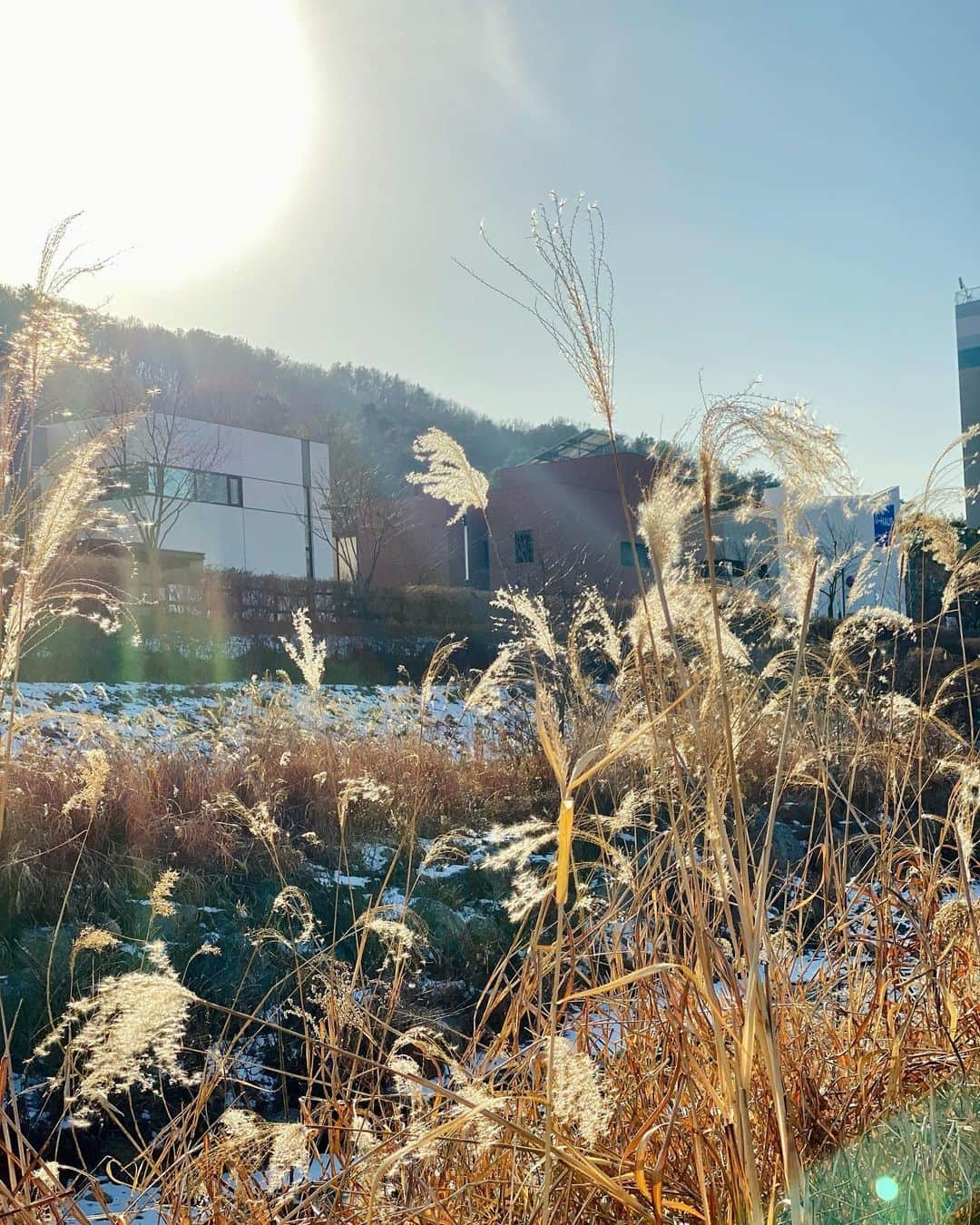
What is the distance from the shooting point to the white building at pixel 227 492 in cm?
2292

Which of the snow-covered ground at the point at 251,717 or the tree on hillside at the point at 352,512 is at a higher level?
the tree on hillside at the point at 352,512

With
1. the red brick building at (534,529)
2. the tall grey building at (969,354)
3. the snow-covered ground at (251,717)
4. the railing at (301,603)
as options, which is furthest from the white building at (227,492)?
the tall grey building at (969,354)

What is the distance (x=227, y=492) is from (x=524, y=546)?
8457 millimetres

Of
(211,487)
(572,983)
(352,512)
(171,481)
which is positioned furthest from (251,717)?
(352,512)

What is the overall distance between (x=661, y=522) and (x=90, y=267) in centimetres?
119

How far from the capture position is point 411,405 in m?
59.2

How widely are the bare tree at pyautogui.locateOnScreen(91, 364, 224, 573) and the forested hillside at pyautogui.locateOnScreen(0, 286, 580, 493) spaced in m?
2.31

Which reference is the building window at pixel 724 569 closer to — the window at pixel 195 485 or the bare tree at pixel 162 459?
the bare tree at pixel 162 459

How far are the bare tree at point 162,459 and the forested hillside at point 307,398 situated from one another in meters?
2.31

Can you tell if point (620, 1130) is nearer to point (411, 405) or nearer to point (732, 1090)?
point (732, 1090)

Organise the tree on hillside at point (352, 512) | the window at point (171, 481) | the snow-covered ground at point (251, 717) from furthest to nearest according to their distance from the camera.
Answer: the tree on hillside at point (352, 512) < the window at point (171, 481) < the snow-covered ground at point (251, 717)

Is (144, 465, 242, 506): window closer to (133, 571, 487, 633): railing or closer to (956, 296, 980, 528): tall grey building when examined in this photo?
(133, 571, 487, 633): railing

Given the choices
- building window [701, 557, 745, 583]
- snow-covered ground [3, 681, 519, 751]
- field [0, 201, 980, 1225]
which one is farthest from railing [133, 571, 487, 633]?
building window [701, 557, 745, 583]

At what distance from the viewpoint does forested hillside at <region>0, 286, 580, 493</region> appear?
118 feet
